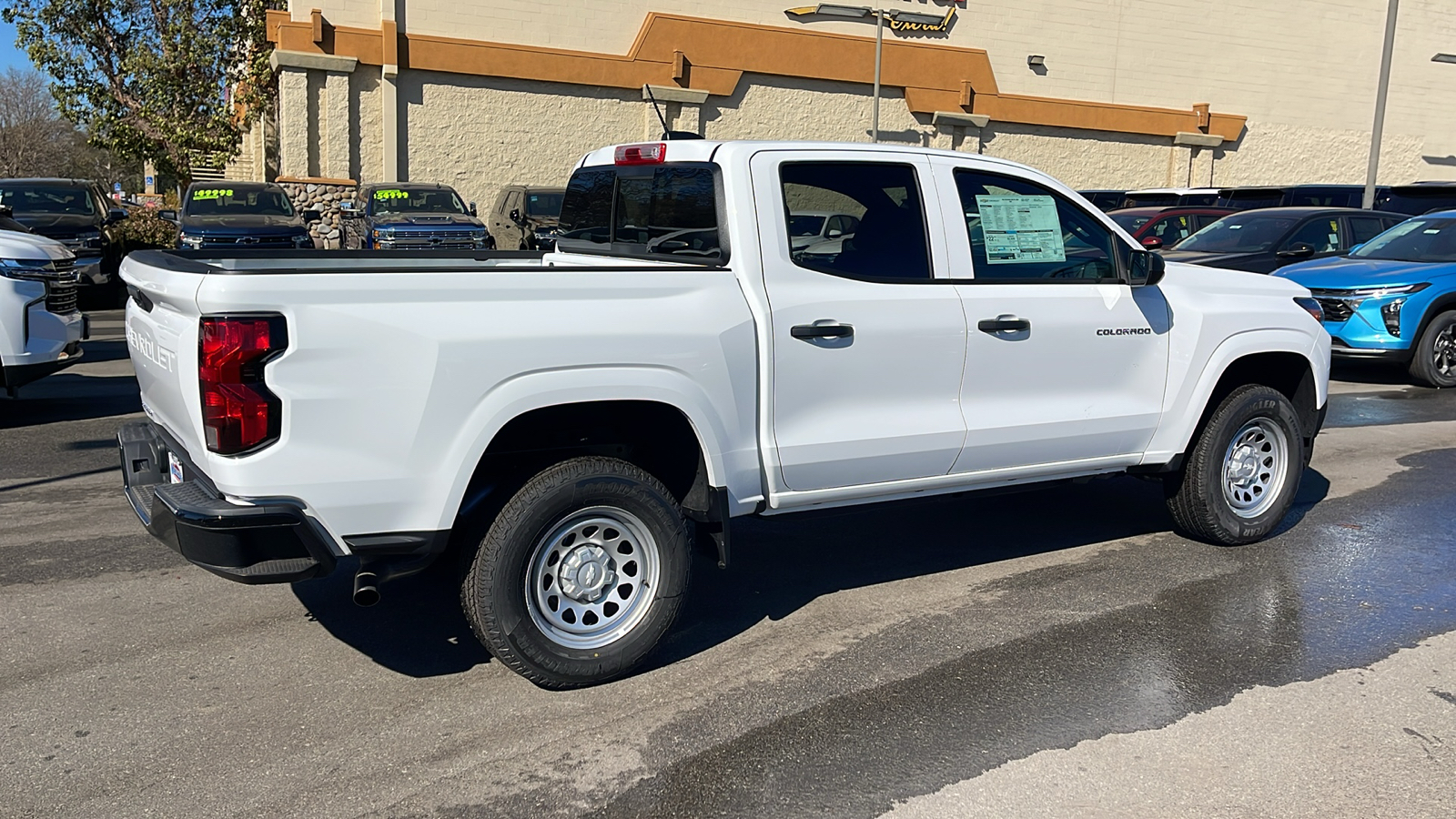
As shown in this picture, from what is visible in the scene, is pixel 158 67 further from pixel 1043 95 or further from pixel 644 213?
pixel 644 213

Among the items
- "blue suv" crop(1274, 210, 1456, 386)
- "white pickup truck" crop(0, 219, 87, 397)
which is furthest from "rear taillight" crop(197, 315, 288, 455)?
"blue suv" crop(1274, 210, 1456, 386)

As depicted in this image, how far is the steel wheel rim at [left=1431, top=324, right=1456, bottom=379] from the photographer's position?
12203mm

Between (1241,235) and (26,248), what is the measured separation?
1262 centimetres

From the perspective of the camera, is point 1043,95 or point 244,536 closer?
point 244,536

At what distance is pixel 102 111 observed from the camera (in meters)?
32.6

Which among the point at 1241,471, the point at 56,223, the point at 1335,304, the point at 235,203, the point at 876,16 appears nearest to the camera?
the point at 1241,471

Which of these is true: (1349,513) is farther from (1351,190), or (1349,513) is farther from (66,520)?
(1351,190)

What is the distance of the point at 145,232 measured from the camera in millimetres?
19719

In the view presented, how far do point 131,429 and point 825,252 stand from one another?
2.93 meters

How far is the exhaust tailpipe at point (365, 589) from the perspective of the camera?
400 cm

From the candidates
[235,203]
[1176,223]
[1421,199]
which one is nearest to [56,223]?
[235,203]

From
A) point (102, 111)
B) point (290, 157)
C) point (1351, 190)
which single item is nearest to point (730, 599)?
point (1351, 190)

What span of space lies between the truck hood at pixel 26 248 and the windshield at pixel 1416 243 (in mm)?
12599

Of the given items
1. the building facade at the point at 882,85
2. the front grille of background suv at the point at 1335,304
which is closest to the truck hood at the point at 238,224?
the building facade at the point at 882,85
